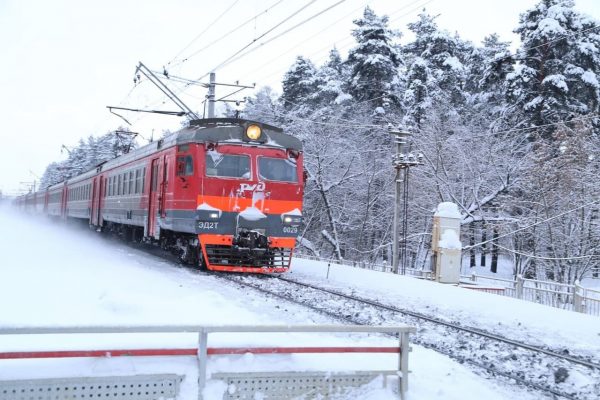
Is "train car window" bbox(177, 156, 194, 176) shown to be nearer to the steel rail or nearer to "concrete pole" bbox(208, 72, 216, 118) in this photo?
the steel rail

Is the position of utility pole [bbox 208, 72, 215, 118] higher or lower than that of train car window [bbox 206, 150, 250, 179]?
higher

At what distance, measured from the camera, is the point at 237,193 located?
14211 millimetres

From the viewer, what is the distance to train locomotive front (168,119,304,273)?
13.9m

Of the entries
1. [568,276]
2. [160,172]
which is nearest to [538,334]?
[160,172]

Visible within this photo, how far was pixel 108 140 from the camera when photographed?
8519cm

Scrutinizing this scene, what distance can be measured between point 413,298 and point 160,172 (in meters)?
7.45

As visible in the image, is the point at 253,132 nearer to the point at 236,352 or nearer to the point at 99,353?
the point at 236,352

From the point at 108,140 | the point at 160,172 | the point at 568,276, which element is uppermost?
the point at 108,140

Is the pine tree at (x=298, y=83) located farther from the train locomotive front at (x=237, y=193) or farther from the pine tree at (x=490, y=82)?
the train locomotive front at (x=237, y=193)

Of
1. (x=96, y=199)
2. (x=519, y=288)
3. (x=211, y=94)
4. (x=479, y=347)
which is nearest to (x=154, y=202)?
(x=211, y=94)

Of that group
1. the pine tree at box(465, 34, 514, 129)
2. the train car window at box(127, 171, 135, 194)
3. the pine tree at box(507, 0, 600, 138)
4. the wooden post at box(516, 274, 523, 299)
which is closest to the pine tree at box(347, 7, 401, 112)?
the pine tree at box(465, 34, 514, 129)

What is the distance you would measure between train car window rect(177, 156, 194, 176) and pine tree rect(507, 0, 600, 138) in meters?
21.8

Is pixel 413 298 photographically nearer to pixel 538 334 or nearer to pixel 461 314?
pixel 461 314

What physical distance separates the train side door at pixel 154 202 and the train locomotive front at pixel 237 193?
165cm
